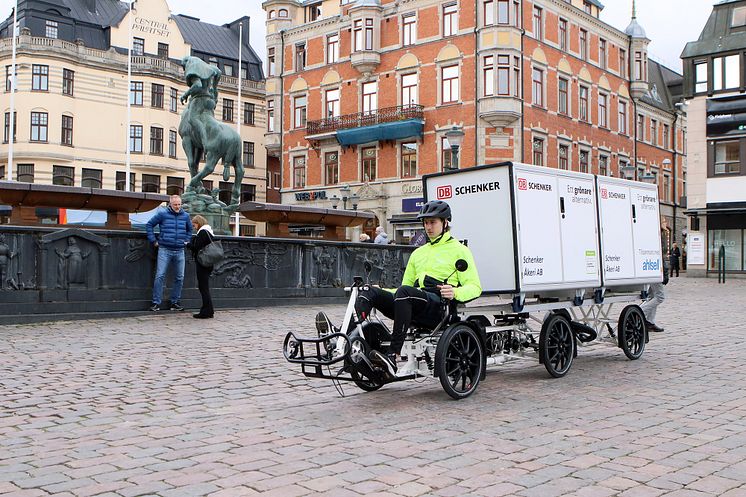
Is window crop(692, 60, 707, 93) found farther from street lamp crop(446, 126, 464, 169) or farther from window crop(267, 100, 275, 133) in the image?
window crop(267, 100, 275, 133)

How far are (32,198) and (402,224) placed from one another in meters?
31.2

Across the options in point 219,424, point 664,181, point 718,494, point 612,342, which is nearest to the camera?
point 718,494

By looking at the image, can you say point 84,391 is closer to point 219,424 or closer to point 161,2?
point 219,424

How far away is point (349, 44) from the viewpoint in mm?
48781

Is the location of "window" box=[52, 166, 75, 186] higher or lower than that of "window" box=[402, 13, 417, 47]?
lower

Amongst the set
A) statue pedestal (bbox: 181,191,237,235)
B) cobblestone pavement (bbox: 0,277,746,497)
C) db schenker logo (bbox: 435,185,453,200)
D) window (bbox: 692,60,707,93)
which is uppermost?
window (bbox: 692,60,707,93)

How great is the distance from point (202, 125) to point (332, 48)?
3478 centimetres

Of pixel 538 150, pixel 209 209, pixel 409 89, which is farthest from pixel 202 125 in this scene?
pixel 538 150

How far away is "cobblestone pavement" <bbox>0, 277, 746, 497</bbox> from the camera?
15.0 ft

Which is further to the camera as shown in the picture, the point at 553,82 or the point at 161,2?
the point at 161,2

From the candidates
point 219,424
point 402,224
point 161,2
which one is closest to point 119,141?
point 161,2

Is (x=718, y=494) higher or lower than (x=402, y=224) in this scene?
lower

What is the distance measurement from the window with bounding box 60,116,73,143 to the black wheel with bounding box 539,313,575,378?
1793 inches

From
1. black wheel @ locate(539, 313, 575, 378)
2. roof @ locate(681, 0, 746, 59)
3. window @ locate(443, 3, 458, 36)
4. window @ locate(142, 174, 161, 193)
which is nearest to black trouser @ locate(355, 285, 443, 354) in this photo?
black wheel @ locate(539, 313, 575, 378)
